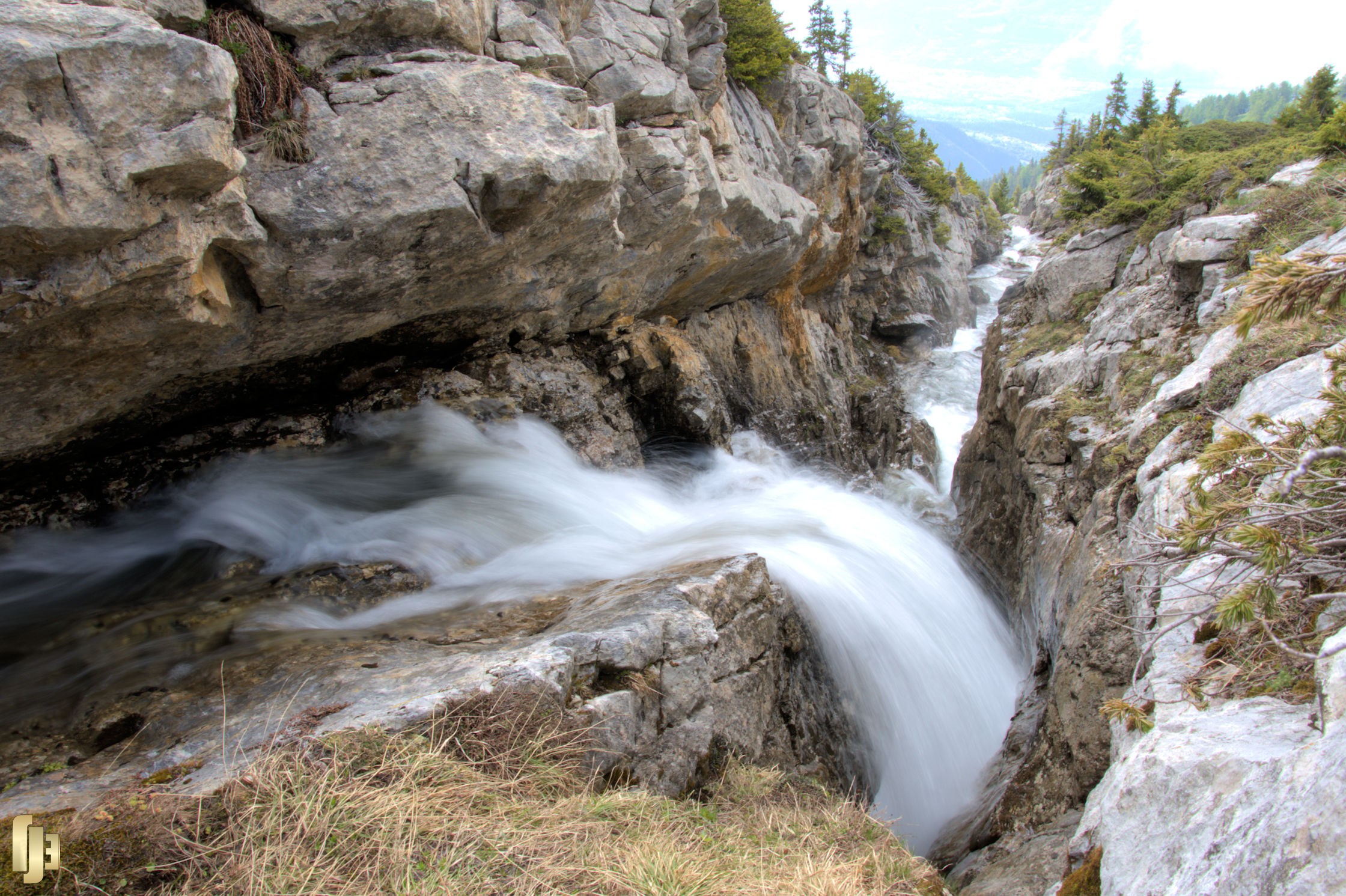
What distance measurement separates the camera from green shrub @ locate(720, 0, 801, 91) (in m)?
15.3

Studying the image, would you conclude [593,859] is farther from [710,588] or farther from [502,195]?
[502,195]

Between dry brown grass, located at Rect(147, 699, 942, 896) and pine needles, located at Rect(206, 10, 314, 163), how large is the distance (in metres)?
5.17

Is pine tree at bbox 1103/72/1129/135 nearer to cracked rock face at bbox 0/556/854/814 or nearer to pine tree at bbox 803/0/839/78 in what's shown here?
pine tree at bbox 803/0/839/78

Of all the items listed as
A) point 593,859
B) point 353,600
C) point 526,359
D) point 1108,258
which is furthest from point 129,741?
point 1108,258

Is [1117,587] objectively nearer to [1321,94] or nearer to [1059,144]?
[1321,94]

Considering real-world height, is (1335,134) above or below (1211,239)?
above

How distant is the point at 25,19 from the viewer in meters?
4.25

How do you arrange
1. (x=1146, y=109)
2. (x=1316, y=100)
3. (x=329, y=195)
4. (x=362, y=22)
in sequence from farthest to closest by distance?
(x=1146, y=109) < (x=1316, y=100) < (x=362, y=22) < (x=329, y=195)

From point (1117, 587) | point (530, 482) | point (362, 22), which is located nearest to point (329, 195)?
point (362, 22)

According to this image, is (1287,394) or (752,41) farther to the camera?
(752,41)

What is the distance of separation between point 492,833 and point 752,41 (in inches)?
668

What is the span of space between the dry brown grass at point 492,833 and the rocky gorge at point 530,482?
A: 0.29m

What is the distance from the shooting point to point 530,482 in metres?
9.41

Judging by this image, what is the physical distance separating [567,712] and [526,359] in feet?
23.9
